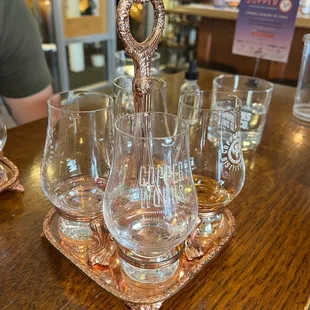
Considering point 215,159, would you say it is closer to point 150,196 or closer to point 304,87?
point 150,196

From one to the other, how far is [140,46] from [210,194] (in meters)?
0.22

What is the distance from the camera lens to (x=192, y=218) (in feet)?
1.31

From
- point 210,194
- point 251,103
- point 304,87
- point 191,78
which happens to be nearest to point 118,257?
point 210,194

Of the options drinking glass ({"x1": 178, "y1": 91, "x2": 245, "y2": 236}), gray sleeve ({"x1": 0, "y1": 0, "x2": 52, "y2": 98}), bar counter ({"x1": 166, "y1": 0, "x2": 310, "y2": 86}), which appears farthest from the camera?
bar counter ({"x1": 166, "y1": 0, "x2": 310, "y2": 86})

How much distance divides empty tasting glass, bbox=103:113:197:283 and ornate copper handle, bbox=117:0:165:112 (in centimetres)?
2

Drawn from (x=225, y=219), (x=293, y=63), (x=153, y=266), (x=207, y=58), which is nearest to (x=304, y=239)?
(x=225, y=219)

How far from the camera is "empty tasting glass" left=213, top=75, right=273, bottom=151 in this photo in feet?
2.56

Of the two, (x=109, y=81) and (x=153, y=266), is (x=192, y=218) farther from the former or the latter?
(x=109, y=81)

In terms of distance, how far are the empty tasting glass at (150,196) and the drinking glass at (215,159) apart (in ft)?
0.28

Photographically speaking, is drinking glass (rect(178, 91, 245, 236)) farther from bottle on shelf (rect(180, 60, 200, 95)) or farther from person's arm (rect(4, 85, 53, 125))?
person's arm (rect(4, 85, 53, 125))

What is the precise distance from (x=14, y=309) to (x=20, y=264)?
0.07m

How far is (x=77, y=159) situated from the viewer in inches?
19.9

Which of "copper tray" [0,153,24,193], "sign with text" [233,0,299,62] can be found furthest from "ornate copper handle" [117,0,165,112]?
"sign with text" [233,0,299,62]

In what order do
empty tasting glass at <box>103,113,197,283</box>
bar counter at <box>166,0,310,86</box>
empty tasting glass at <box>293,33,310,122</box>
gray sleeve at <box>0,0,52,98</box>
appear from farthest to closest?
bar counter at <box>166,0,310,86</box> < gray sleeve at <box>0,0,52,98</box> < empty tasting glass at <box>293,33,310,122</box> < empty tasting glass at <box>103,113,197,283</box>
